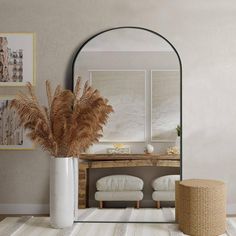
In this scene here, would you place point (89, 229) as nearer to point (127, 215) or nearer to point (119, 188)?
point (127, 215)

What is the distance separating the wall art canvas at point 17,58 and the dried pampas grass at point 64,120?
0.81 metres

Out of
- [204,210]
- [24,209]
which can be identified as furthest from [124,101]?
[24,209]

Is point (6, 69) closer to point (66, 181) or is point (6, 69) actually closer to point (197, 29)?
point (66, 181)

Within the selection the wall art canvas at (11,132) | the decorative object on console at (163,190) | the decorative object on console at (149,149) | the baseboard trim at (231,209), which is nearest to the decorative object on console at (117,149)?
the decorative object on console at (149,149)

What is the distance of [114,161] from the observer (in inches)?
126

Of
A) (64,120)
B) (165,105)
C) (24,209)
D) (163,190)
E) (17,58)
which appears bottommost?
(24,209)

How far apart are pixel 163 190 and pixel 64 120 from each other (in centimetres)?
109

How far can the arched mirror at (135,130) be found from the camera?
3143mm

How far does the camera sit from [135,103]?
10.6 ft

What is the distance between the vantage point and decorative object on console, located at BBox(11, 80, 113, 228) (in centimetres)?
260

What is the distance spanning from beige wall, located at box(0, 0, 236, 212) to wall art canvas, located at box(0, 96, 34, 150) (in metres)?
0.11

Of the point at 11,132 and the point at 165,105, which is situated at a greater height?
the point at 165,105

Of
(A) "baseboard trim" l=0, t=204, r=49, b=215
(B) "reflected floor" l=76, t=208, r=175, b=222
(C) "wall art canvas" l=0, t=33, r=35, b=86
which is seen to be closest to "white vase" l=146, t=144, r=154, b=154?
(B) "reflected floor" l=76, t=208, r=175, b=222

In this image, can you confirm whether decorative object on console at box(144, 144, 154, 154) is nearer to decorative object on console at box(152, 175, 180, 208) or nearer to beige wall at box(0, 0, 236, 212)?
decorative object on console at box(152, 175, 180, 208)
